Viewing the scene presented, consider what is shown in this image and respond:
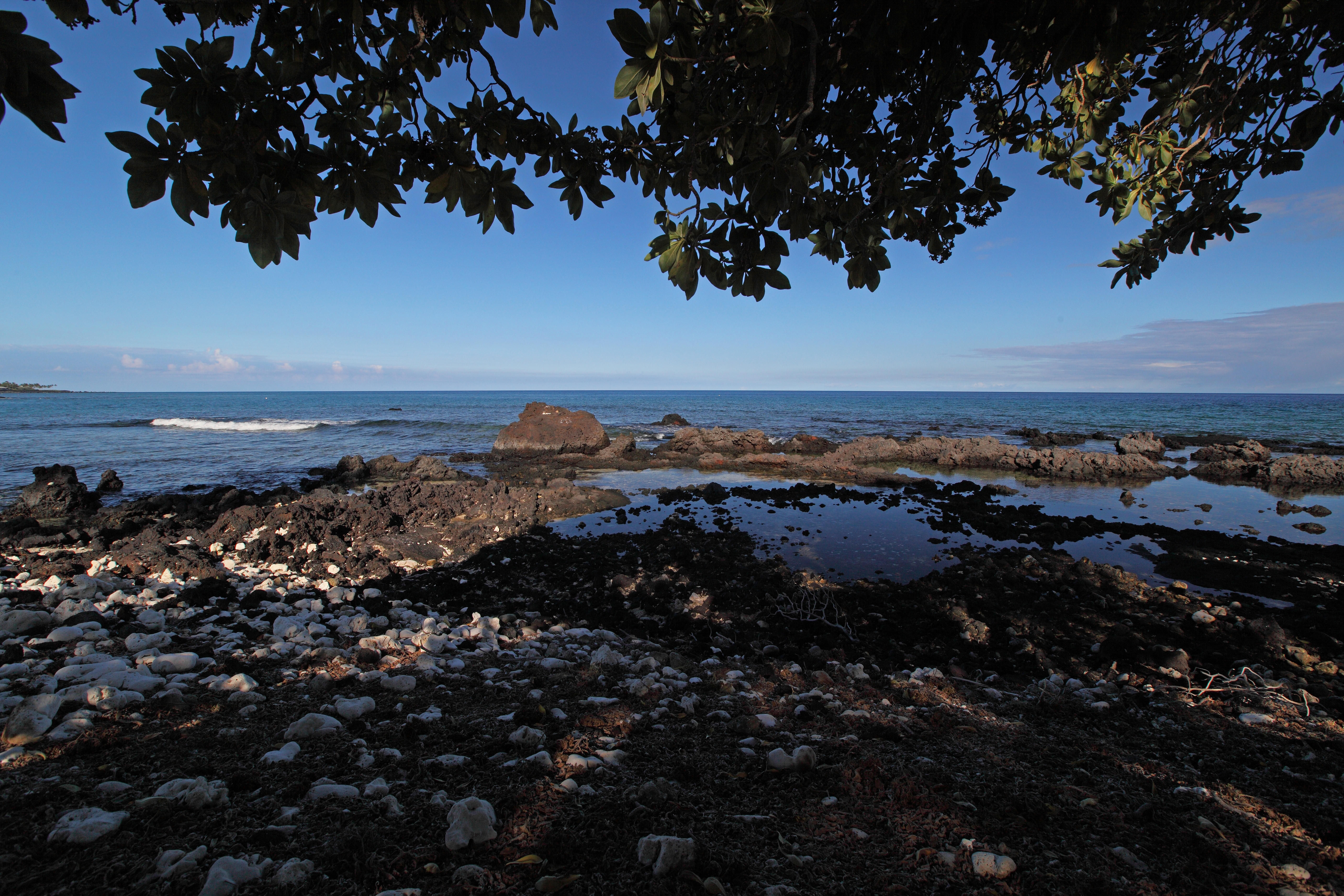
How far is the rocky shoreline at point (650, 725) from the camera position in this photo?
5.99 feet

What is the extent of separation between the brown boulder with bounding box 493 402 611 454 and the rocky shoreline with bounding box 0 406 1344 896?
13.2 meters

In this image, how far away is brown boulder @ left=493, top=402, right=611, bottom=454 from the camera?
2092 cm

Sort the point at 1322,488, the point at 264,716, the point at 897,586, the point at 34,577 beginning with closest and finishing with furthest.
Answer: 1. the point at 264,716
2. the point at 34,577
3. the point at 897,586
4. the point at 1322,488

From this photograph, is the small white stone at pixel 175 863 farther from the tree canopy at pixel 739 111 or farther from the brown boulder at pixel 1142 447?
the brown boulder at pixel 1142 447

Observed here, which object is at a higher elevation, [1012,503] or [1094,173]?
[1094,173]

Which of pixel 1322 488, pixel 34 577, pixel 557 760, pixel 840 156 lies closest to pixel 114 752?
pixel 557 760

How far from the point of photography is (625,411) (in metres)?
55.2

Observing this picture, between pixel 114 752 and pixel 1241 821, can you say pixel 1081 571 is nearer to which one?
pixel 1241 821

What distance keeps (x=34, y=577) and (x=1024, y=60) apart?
35.3ft

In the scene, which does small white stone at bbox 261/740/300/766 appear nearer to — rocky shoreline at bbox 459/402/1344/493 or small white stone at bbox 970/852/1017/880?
small white stone at bbox 970/852/1017/880

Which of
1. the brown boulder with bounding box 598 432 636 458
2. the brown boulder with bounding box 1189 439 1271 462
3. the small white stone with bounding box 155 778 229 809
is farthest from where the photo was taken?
the brown boulder with bounding box 598 432 636 458

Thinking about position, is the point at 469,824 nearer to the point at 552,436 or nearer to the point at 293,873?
the point at 293,873

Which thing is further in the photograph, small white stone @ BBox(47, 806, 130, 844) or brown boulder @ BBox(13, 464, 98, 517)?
brown boulder @ BBox(13, 464, 98, 517)

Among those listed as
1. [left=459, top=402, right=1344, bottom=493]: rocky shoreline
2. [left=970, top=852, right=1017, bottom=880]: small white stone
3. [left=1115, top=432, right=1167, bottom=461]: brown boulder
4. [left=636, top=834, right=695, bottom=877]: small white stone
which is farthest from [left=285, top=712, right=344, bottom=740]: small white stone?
[left=1115, top=432, right=1167, bottom=461]: brown boulder
